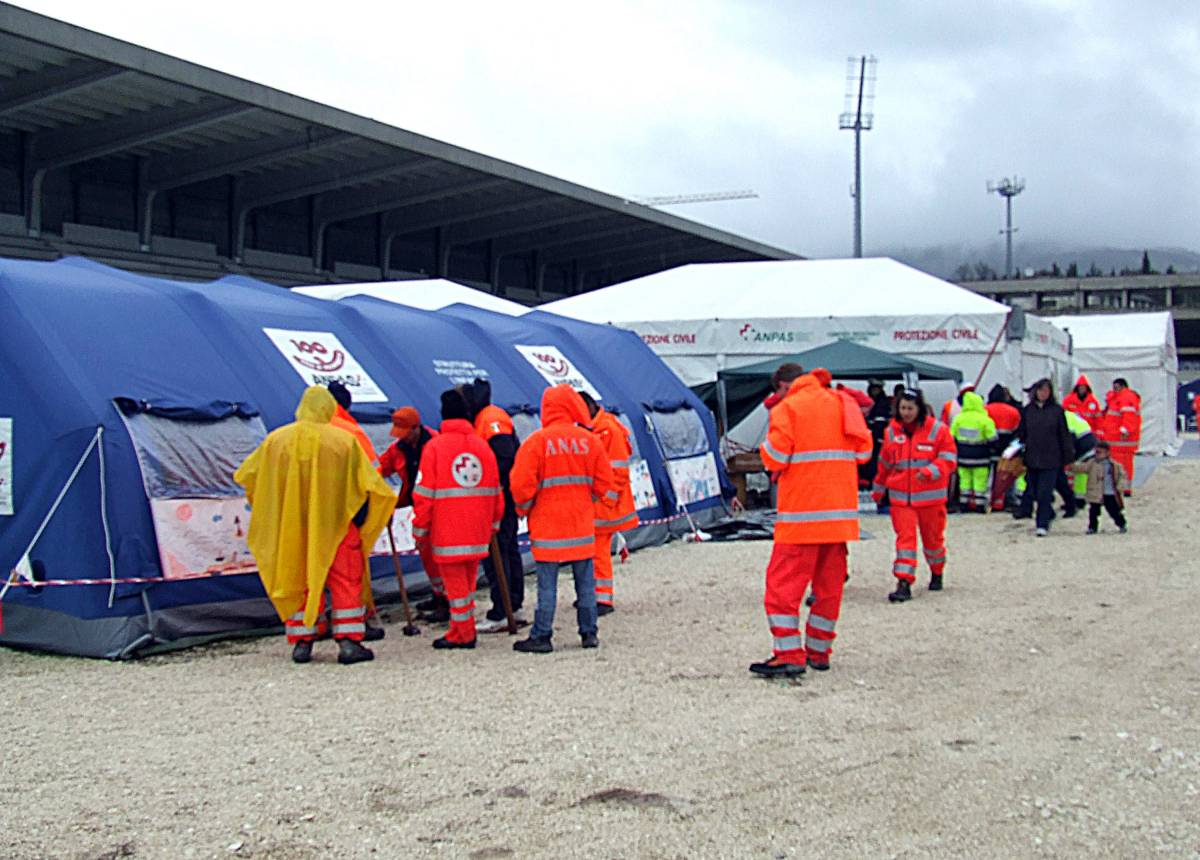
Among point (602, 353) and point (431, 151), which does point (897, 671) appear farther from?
point (431, 151)

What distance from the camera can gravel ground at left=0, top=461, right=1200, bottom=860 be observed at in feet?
15.7

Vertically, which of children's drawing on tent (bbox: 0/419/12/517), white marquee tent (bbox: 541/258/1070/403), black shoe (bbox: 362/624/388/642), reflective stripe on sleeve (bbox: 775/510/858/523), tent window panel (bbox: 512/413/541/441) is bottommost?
black shoe (bbox: 362/624/388/642)

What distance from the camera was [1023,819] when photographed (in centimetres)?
491

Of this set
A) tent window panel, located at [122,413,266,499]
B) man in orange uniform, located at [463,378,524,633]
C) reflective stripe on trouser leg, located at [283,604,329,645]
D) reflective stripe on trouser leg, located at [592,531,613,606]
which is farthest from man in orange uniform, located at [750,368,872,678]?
tent window panel, located at [122,413,266,499]

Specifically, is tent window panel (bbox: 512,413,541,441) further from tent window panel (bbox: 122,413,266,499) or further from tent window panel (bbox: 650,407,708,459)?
tent window panel (bbox: 122,413,266,499)

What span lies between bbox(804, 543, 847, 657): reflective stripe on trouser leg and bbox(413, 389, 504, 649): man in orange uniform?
225 centimetres

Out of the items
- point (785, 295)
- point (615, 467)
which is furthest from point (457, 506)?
point (785, 295)

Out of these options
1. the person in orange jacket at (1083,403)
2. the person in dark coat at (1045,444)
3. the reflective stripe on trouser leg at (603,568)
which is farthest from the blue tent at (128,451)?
the person in orange jacket at (1083,403)

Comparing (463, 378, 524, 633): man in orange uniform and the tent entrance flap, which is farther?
the tent entrance flap

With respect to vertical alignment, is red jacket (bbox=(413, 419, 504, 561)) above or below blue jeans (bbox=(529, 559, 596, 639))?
above

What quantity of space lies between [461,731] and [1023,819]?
2722 mm

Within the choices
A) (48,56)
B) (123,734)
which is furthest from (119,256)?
(123,734)

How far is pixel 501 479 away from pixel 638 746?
11.7ft

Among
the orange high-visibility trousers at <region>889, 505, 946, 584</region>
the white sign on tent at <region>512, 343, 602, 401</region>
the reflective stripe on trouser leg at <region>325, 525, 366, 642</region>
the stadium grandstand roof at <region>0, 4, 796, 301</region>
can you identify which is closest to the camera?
the reflective stripe on trouser leg at <region>325, 525, 366, 642</region>
